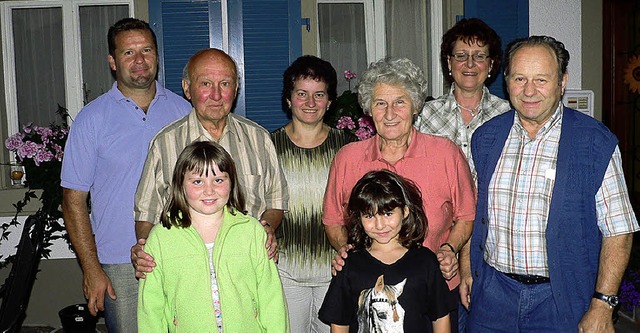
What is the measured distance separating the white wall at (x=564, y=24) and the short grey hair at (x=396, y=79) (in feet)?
10.7

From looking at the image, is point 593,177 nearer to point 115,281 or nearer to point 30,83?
point 115,281

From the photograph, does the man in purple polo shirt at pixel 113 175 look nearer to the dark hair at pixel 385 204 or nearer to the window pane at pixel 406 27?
the dark hair at pixel 385 204

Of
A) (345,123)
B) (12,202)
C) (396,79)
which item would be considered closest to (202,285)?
(396,79)

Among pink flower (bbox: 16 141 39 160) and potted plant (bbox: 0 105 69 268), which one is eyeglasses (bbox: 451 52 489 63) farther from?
pink flower (bbox: 16 141 39 160)

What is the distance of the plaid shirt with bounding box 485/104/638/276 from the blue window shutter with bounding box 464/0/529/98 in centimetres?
302

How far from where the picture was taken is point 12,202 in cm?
539

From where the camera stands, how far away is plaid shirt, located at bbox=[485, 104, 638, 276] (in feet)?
8.48

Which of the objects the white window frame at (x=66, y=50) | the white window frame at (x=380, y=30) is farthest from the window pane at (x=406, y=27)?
the white window frame at (x=66, y=50)

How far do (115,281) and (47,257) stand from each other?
2.46 metres

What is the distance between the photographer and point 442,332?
2.66 meters

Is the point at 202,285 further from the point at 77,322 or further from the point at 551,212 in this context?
the point at 77,322

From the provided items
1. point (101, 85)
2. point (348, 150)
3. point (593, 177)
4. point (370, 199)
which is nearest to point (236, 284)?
point (370, 199)

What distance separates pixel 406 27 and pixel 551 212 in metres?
3.53

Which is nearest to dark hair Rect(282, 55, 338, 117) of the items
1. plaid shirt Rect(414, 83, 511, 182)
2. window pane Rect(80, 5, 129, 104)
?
plaid shirt Rect(414, 83, 511, 182)
